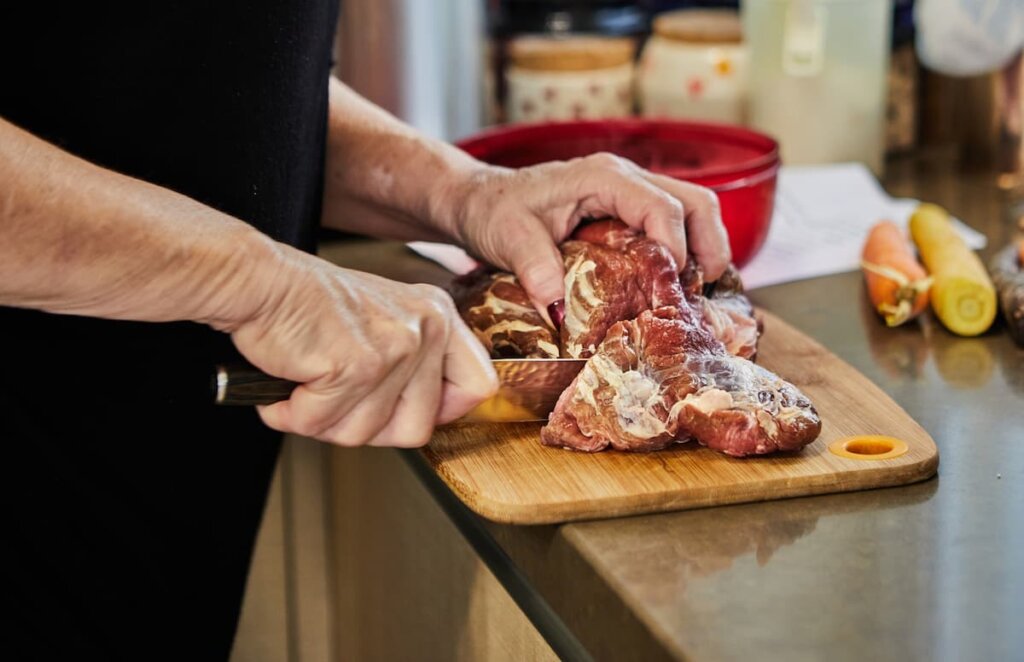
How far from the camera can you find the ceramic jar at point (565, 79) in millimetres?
2131

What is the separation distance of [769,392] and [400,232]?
1.85ft

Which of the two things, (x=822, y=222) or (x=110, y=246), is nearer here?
(x=110, y=246)

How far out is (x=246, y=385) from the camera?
101 cm

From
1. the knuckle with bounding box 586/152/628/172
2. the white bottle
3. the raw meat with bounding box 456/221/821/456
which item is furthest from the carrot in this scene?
the white bottle

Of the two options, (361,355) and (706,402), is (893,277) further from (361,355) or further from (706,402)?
(361,355)

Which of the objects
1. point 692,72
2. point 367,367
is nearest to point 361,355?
point 367,367

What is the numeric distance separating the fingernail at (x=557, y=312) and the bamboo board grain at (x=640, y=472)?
118 millimetres

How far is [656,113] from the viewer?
87.0 inches

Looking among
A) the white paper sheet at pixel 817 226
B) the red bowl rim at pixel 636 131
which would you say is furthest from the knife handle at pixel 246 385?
the red bowl rim at pixel 636 131

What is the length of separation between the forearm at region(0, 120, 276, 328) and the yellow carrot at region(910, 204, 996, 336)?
80 cm

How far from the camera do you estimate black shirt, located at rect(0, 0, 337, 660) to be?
3.65 ft

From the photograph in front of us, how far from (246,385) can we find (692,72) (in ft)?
4.49

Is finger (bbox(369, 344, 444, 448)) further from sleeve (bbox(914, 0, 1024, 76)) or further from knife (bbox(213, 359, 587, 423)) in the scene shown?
sleeve (bbox(914, 0, 1024, 76))

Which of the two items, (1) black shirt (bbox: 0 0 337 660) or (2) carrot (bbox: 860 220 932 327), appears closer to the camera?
(1) black shirt (bbox: 0 0 337 660)
